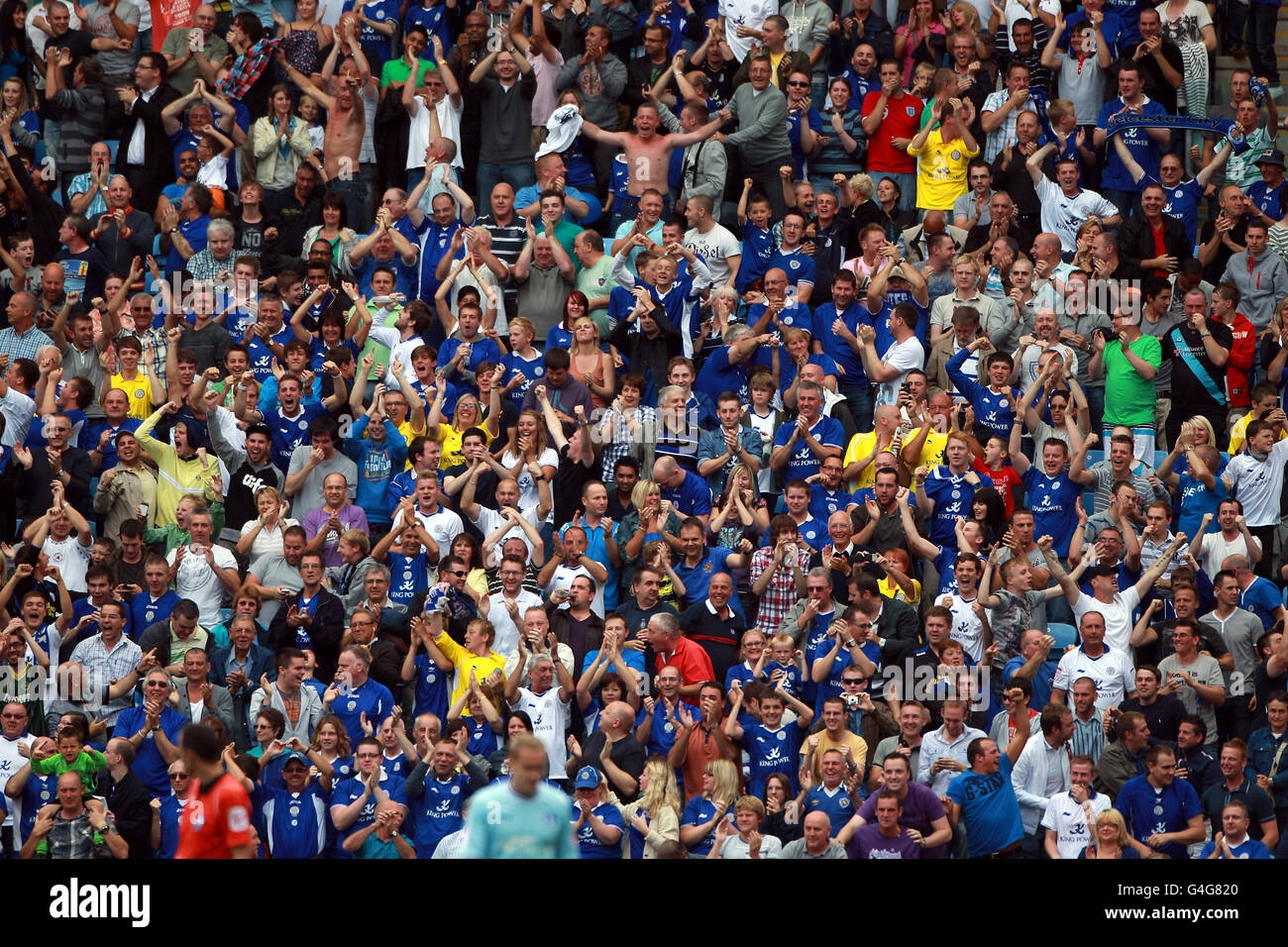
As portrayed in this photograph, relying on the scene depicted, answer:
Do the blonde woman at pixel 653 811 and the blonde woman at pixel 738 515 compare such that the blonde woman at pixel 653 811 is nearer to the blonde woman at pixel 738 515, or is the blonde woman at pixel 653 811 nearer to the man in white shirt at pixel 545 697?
the man in white shirt at pixel 545 697

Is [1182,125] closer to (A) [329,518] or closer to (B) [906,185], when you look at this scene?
(B) [906,185]

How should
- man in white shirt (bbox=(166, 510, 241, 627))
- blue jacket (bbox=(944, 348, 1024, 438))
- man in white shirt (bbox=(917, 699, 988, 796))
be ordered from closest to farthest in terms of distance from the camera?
man in white shirt (bbox=(917, 699, 988, 796)), man in white shirt (bbox=(166, 510, 241, 627)), blue jacket (bbox=(944, 348, 1024, 438))

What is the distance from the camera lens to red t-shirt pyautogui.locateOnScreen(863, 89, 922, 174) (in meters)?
20.4

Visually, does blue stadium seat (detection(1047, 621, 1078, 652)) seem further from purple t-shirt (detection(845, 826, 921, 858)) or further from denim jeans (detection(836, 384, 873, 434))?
denim jeans (detection(836, 384, 873, 434))

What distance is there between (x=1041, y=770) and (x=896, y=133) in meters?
7.79

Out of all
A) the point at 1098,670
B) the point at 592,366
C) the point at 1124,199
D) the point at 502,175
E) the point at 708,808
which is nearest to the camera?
the point at 708,808

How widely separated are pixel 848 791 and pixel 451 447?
16.4ft

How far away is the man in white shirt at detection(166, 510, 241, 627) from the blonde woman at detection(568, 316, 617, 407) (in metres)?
3.49

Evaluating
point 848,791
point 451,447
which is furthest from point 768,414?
point 848,791

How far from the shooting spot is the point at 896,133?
2045 centimetres

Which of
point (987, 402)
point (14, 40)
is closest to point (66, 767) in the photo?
point (987, 402)

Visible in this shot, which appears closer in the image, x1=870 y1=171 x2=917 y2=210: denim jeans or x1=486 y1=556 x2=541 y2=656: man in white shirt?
x1=486 y1=556 x2=541 y2=656: man in white shirt

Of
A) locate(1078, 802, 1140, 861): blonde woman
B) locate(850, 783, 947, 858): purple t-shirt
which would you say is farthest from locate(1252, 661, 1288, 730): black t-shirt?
locate(850, 783, 947, 858): purple t-shirt
